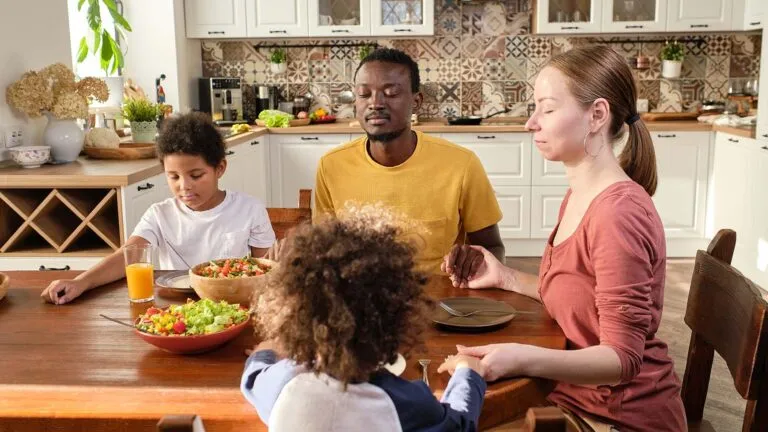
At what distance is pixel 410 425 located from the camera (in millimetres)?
962

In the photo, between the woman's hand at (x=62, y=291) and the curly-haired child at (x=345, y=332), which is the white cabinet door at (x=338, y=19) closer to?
the woman's hand at (x=62, y=291)

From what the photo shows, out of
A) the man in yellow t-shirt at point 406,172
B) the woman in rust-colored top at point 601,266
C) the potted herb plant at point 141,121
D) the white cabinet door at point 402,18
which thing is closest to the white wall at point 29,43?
the potted herb plant at point 141,121

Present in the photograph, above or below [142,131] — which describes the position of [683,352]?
below

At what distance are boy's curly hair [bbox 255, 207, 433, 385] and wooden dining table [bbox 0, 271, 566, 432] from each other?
0.20 meters

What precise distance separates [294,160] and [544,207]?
170cm

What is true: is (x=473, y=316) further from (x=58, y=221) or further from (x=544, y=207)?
(x=544, y=207)

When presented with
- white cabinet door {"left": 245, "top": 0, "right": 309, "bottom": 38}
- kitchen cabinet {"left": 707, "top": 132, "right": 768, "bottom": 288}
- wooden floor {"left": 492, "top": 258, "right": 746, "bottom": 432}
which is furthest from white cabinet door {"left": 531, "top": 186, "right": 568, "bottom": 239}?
white cabinet door {"left": 245, "top": 0, "right": 309, "bottom": 38}

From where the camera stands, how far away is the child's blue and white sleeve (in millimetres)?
985

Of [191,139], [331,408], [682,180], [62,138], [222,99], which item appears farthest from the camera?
[222,99]

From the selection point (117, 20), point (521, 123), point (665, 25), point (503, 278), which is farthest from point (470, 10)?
point (503, 278)

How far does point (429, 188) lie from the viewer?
2.19 meters

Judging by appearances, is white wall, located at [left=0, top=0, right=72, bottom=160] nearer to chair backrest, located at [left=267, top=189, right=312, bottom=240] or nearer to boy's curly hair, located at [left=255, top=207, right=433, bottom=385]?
chair backrest, located at [left=267, top=189, right=312, bottom=240]

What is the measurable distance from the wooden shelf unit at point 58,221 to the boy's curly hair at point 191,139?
657 millimetres

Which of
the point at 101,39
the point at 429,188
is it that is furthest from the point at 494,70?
the point at 429,188
